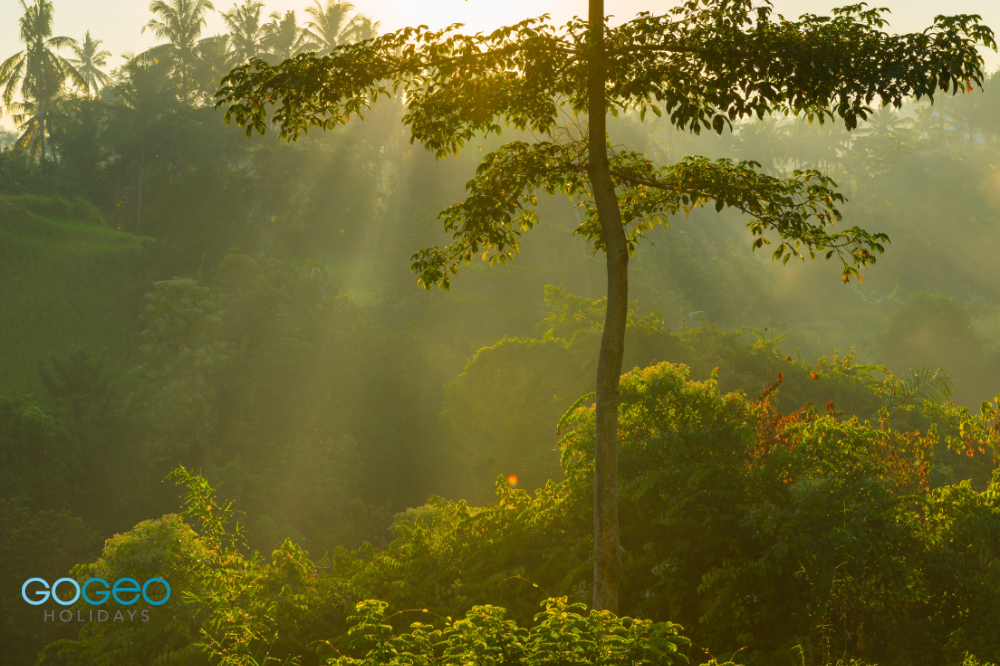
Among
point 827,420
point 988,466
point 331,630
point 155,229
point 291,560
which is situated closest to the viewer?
point 331,630

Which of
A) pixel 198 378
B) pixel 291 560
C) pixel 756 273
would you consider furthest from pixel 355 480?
pixel 756 273

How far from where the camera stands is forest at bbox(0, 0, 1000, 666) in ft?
18.1

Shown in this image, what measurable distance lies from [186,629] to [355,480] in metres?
16.6

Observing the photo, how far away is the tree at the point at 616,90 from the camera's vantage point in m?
5.01

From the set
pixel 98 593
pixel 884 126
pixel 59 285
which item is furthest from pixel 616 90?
pixel 884 126

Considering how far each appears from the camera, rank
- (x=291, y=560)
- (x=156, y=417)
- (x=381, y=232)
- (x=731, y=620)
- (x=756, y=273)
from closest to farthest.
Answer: (x=731, y=620), (x=291, y=560), (x=156, y=417), (x=381, y=232), (x=756, y=273)

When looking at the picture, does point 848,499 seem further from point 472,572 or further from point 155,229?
point 155,229

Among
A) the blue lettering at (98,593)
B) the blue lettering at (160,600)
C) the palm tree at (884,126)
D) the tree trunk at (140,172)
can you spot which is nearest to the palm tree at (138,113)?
the tree trunk at (140,172)

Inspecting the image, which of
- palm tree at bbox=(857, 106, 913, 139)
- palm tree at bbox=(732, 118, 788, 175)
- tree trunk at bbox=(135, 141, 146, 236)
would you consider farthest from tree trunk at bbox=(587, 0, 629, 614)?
palm tree at bbox=(857, 106, 913, 139)

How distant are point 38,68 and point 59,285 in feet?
61.3

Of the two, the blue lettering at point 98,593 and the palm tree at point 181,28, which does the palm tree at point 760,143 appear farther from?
the blue lettering at point 98,593

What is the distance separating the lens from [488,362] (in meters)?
20.5

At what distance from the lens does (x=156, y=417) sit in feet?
71.5

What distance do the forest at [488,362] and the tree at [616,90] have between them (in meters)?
0.04
